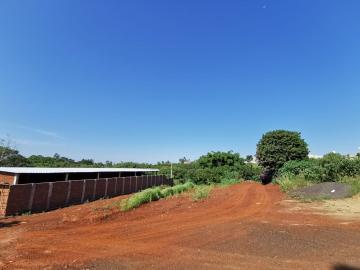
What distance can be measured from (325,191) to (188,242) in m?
11.9

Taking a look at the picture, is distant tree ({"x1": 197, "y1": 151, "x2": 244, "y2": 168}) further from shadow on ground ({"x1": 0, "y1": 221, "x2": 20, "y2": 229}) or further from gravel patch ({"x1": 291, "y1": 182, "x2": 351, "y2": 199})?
shadow on ground ({"x1": 0, "y1": 221, "x2": 20, "y2": 229})

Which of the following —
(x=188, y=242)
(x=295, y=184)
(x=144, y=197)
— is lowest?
(x=188, y=242)

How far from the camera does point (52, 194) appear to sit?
18.4 m

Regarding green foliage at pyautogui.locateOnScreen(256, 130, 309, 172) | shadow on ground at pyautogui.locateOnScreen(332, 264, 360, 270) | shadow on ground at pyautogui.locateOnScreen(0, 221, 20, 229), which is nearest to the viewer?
shadow on ground at pyautogui.locateOnScreen(332, 264, 360, 270)

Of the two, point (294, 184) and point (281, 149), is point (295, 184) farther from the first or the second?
point (281, 149)

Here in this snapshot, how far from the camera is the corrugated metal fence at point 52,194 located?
1557cm

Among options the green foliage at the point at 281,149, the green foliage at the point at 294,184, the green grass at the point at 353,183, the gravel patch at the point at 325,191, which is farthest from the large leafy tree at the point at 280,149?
the gravel patch at the point at 325,191

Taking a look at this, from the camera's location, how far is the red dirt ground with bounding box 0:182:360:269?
6.42 m

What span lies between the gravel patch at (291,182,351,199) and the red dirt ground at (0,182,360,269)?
4.61 meters

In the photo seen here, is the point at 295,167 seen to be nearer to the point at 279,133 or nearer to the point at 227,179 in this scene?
the point at 279,133

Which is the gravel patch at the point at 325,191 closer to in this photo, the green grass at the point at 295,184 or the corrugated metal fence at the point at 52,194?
the green grass at the point at 295,184

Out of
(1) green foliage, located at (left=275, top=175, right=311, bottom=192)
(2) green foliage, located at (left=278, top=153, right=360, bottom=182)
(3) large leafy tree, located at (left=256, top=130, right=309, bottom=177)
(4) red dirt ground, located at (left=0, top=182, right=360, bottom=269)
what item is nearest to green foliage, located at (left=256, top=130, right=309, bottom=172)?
(3) large leafy tree, located at (left=256, top=130, right=309, bottom=177)

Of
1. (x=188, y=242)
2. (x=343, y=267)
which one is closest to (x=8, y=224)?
(x=188, y=242)

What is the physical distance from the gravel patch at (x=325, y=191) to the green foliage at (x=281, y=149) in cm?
1145
